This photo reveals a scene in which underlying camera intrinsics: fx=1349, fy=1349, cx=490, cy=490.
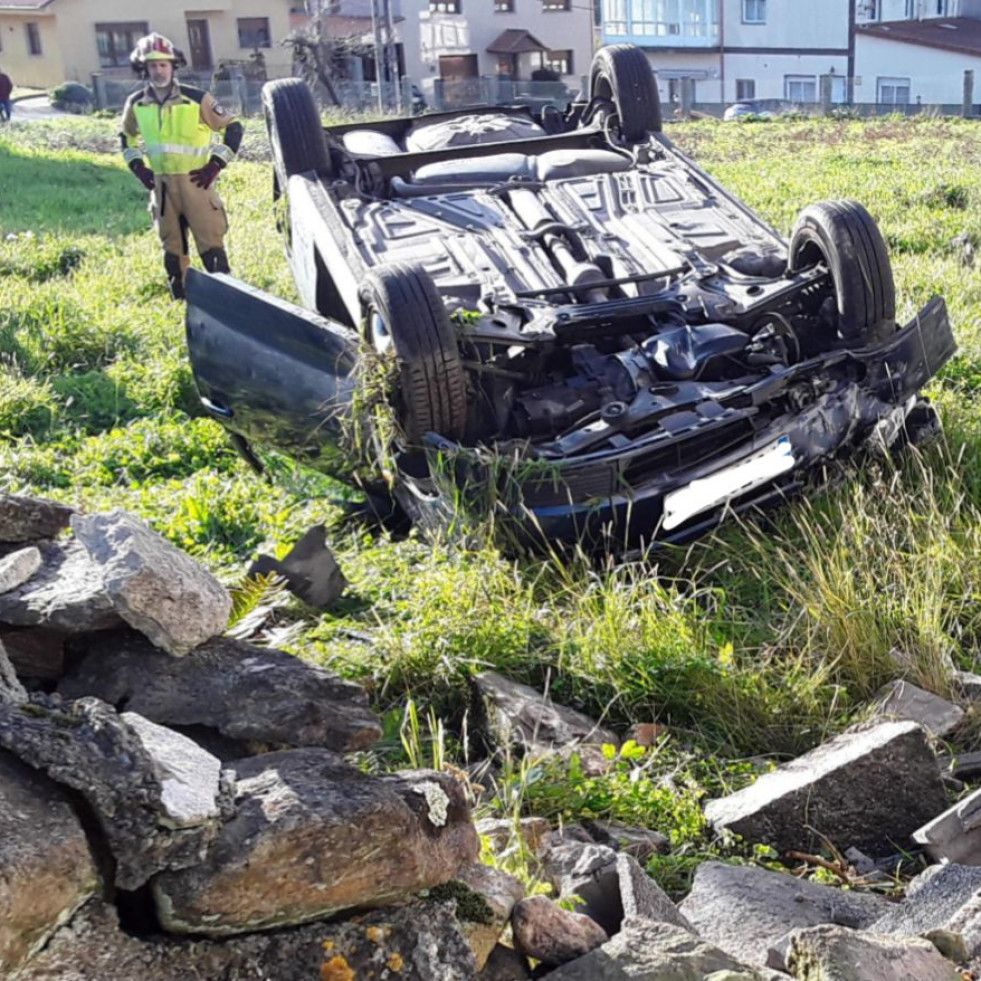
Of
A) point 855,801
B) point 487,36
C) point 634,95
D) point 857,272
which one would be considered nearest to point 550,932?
point 855,801

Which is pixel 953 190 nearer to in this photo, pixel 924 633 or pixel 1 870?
pixel 924 633

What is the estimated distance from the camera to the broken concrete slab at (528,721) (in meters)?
3.58

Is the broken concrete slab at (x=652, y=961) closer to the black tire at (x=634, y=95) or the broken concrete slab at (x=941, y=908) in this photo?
the broken concrete slab at (x=941, y=908)

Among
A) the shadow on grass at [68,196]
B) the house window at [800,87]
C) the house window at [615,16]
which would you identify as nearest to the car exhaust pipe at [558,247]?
the shadow on grass at [68,196]

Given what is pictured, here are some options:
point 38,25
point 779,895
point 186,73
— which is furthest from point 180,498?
point 38,25

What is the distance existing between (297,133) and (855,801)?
4.58 m

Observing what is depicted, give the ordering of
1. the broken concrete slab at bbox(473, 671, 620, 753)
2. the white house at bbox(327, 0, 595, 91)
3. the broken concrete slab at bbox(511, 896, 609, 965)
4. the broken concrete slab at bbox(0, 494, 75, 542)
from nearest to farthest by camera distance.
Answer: the broken concrete slab at bbox(511, 896, 609, 965) → the broken concrete slab at bbox(0, 494, 75, 542) → the broken concrete slab at bbox(473, 671, 620, 753) → the white house at bbox(327, 0, 595, 91)

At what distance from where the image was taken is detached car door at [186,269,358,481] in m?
4.94

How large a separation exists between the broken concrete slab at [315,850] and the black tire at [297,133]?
462 centimetres

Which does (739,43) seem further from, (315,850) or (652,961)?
(315,850)

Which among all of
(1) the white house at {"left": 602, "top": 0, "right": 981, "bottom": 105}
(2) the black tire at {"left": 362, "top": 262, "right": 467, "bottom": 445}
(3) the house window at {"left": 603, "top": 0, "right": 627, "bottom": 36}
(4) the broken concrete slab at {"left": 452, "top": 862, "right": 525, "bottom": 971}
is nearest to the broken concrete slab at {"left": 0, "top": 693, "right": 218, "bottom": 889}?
(4) the broken concrete slab at {"left": 452, "top": 862, "right": 525, "bottom": 971}

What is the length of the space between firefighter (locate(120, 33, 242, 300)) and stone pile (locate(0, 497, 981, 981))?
6002 mm

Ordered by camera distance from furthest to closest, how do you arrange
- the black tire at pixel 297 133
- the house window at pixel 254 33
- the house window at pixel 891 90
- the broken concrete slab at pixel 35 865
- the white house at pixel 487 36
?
the house window at pixel 254 33
the white house at pixel 487 36
the house window at pixel 891 90
the black tire at pixel 297 133
the broken concrete slab at pixel 35 865

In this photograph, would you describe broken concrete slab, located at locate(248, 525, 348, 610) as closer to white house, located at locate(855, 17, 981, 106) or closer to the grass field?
the grass field
